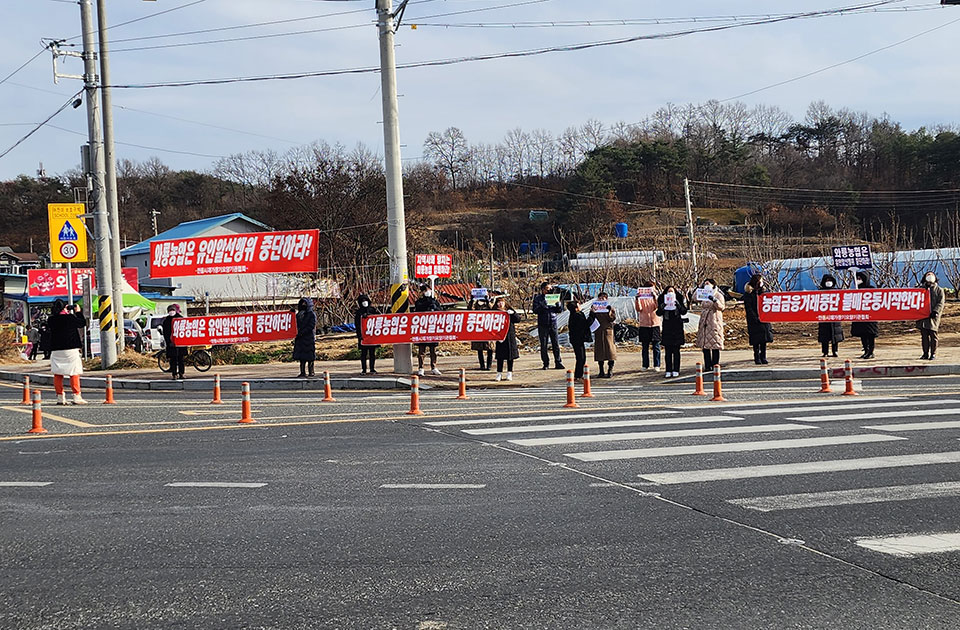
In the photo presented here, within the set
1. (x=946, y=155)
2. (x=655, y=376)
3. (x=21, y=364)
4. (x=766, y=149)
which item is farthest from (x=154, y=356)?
(x=766, y=149)

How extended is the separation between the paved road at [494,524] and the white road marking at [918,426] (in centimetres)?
6

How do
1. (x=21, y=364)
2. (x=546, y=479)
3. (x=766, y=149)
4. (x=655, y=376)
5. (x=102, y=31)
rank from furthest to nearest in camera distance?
(x=766, y=149) < (x=21, y=364) < (x=102, y=31) < (x=655, y=376) < (x=546, y=479)

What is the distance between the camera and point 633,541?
643 centimetres

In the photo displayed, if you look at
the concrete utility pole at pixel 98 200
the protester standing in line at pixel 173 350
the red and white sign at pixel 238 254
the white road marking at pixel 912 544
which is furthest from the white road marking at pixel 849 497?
the concrete utility pole at pixel 98 200

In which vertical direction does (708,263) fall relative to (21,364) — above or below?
above

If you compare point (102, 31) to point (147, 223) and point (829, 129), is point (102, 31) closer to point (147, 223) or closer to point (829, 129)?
point (147, 223)

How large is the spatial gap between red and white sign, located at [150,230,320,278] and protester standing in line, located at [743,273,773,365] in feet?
33.2

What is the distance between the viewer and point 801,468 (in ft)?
29.5

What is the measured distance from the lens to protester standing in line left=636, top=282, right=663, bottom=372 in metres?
20.3

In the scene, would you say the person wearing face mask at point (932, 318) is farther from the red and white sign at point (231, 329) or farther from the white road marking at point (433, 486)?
the white road marking at point (433, 486)

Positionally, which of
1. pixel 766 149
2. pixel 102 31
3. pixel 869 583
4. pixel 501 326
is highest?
pixel 766 149

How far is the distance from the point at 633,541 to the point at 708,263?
4446 cm

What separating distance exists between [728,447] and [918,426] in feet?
9.52

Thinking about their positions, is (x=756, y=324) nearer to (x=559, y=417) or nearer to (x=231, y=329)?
(x=559, y=417)
